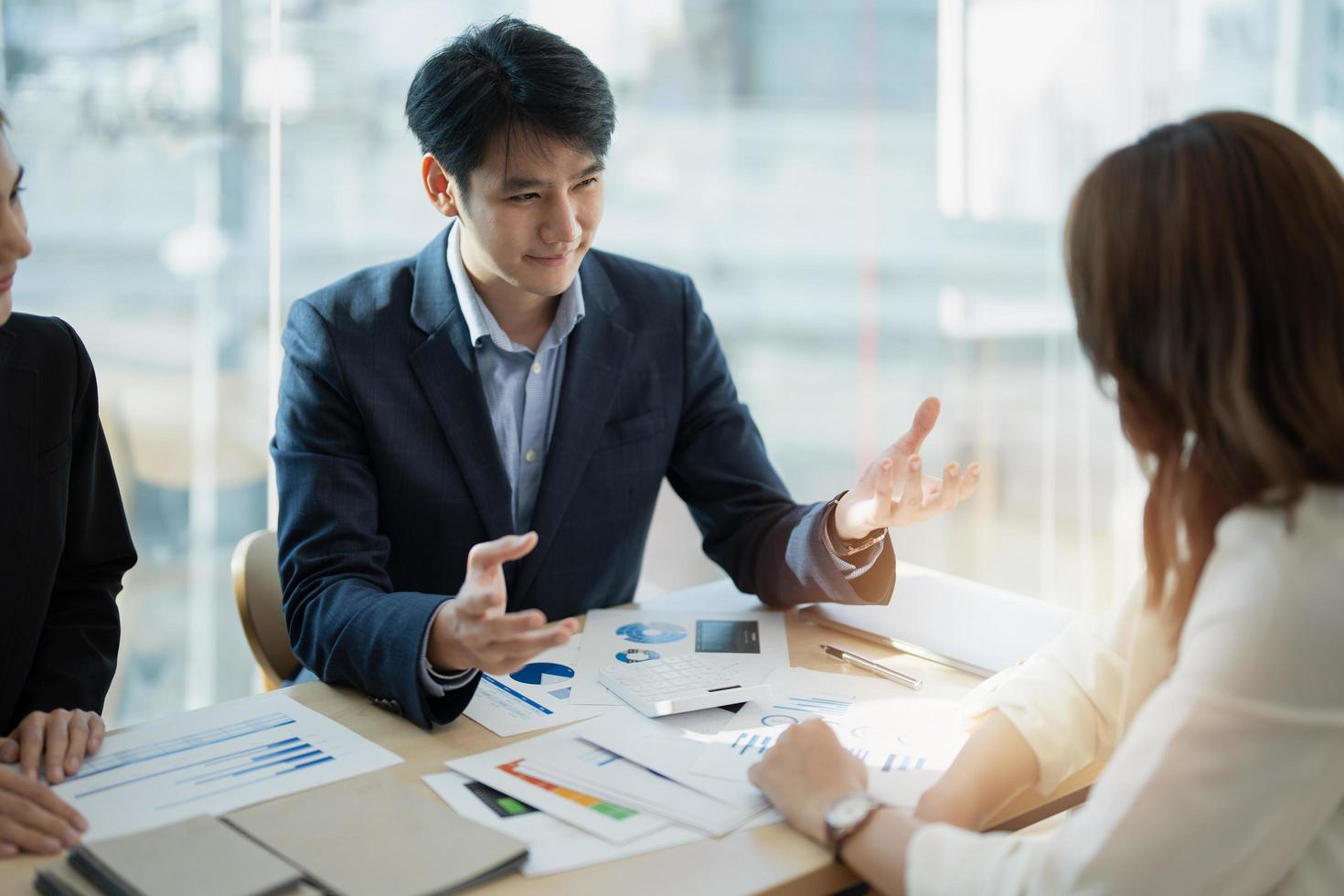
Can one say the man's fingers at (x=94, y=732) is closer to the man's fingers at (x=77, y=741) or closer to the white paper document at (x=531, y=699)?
the man's fingers at (x=77, y=741)

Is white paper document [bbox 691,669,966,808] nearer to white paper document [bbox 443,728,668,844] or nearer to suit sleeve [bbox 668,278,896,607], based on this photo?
white paper document [bbox 443,728,668,844]

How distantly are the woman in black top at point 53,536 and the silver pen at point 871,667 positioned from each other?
2.99ft

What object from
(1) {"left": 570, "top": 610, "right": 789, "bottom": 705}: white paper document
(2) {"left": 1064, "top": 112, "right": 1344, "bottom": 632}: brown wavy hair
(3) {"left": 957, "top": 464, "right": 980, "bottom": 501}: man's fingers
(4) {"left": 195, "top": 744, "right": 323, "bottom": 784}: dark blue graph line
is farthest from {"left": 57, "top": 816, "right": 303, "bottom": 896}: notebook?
(3) {"left": 957, "top": 464, "right": 980, "bottom": 501}: man's fingers

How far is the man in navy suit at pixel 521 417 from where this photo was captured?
162 centimetres

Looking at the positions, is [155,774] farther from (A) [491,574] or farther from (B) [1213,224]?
(B) [1213,224]

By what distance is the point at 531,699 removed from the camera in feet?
4.60

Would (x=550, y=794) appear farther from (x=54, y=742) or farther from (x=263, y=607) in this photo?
(x=263, y=607)

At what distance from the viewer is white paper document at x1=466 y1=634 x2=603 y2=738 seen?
134 cm

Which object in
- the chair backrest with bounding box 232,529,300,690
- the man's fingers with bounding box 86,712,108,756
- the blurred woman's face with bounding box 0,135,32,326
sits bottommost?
the chair backrest with bounding box 232,529,300,690

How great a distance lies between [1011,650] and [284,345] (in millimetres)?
1188

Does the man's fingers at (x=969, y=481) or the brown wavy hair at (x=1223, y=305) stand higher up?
the brown wavy hair at (x=1223, y=305)

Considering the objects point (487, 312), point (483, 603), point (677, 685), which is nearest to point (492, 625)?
point (483, 603)

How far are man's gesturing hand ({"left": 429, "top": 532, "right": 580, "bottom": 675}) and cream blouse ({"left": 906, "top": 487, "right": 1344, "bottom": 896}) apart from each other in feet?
1.64

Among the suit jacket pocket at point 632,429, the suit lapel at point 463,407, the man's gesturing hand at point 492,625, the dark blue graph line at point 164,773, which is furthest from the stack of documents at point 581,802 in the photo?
the suit jacket pocket at point 632,429
